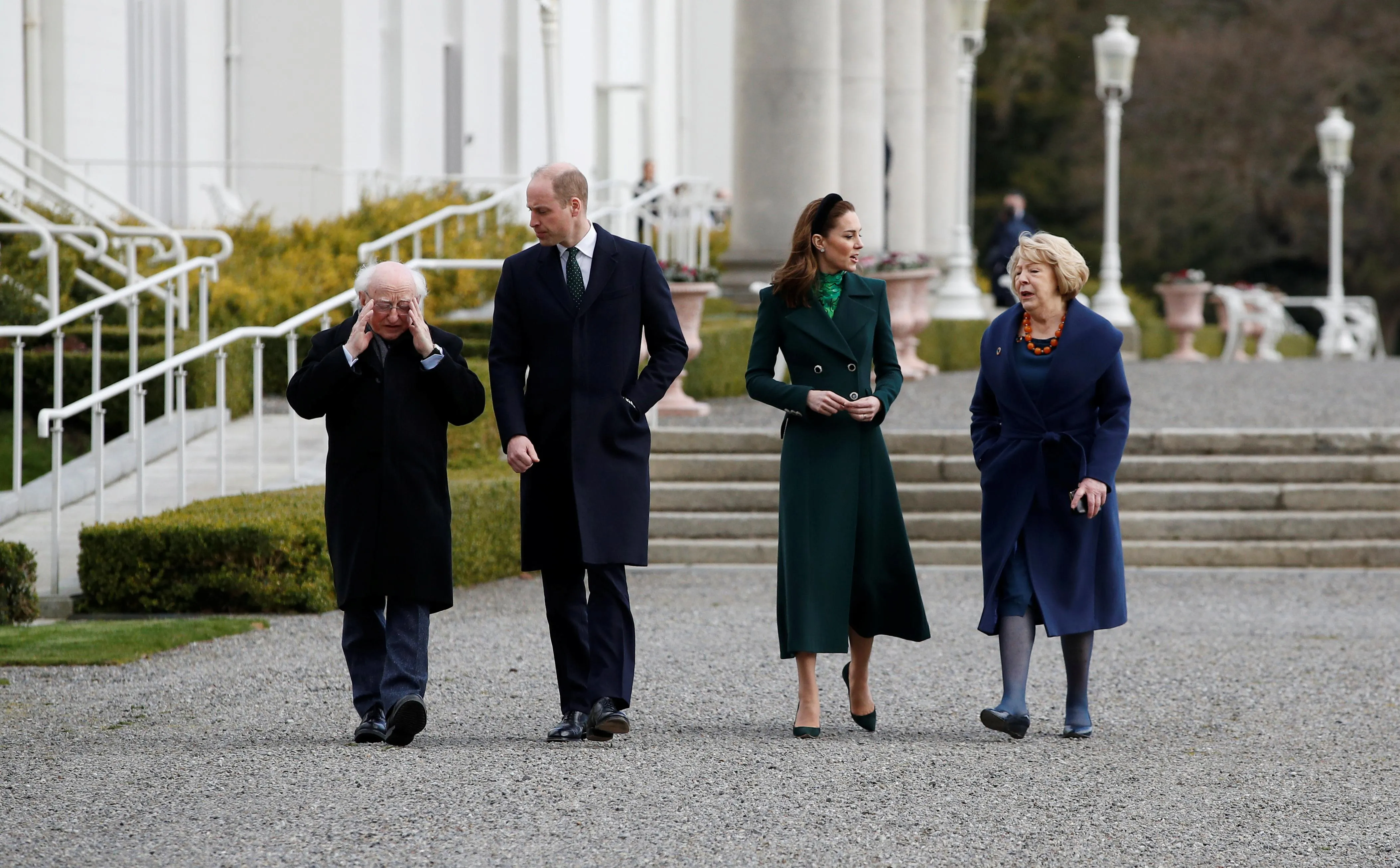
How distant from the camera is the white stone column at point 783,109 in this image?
700 inches

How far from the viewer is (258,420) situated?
10.2 m

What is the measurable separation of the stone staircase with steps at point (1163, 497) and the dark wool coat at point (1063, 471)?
16.9ft

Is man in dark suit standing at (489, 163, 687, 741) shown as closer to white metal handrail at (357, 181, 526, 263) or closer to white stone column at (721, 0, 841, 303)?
white metal handrail at (357, 181, 526, 263)

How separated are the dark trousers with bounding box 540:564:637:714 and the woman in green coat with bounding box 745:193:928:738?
519 mm

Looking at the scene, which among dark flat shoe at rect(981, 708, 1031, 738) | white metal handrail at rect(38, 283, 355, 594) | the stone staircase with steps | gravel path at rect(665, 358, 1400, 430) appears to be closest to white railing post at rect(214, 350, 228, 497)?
white metal handrail at rect(38, 283, 355, 594)

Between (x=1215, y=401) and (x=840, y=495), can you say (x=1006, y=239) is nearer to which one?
(x=1215, y=401)

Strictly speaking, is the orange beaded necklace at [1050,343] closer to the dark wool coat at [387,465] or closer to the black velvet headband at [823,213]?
the black velvet headband at [823,213]

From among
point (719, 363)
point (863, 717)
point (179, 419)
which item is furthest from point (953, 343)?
point (863, 717)

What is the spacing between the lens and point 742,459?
12398 mm

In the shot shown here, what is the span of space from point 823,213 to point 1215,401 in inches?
419

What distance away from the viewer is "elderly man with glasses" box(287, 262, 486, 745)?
5.91 metres

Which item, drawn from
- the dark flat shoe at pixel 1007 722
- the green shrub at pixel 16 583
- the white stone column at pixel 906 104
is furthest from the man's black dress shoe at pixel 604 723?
the white stone column at pixel 906 104

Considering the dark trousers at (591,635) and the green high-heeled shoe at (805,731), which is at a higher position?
the dark trousers at (591,635)

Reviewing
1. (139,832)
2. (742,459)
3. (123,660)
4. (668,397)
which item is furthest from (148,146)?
(139,832)
